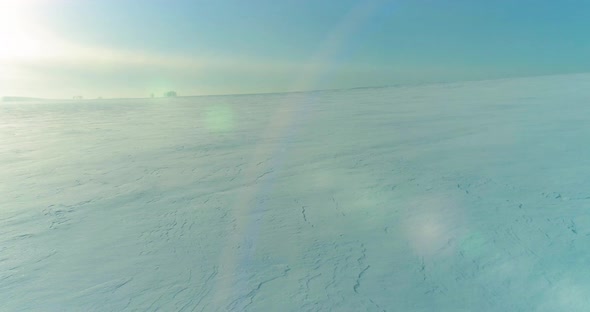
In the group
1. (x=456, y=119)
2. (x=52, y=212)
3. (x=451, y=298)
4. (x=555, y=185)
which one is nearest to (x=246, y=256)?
(x=451, y=298)

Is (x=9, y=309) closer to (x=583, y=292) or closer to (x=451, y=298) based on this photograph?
(x=451, y=298)

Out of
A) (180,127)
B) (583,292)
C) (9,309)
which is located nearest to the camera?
(583,292)

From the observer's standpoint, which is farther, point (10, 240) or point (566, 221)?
point (10, 240)

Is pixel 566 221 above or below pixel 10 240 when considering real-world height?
below

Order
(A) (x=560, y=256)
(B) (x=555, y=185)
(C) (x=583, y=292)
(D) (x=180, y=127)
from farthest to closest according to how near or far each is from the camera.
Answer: (D) (x=180, y=127)
(B) (x=555, y=185)
(A) (x=560, y=256)
(C) (x=583, y=292)

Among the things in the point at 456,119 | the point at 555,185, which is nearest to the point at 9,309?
the point at 555,185

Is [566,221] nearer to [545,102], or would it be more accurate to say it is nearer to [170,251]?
[170,251]
